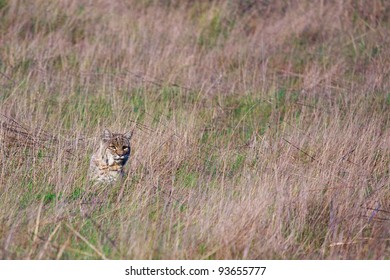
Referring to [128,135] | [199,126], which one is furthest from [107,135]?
[199,126]

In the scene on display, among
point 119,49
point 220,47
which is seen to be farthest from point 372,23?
point 119,49

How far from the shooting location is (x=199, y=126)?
6684 mm

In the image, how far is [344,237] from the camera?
4.91 m

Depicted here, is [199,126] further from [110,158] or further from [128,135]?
[110,158]

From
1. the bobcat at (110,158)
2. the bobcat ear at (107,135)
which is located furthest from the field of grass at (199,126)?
the bobcat ear at (107,135)

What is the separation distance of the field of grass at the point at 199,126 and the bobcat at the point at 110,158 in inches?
3.6

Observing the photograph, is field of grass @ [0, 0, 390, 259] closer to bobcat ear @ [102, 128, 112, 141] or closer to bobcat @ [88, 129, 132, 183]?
bobcat @ [88, 129, 132, 183]

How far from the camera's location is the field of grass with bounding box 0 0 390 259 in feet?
15.7

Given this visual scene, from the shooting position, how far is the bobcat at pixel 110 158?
5641mm

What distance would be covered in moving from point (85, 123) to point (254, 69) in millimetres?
2130

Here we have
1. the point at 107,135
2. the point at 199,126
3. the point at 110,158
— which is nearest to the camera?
the point at 110,158

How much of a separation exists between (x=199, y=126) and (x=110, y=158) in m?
1.17

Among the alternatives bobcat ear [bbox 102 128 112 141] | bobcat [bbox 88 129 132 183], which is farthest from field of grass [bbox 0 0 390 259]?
bobcat ear [bbox 102 128 112 141]

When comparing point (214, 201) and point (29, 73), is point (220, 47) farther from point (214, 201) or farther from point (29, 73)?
point (214, 201)
